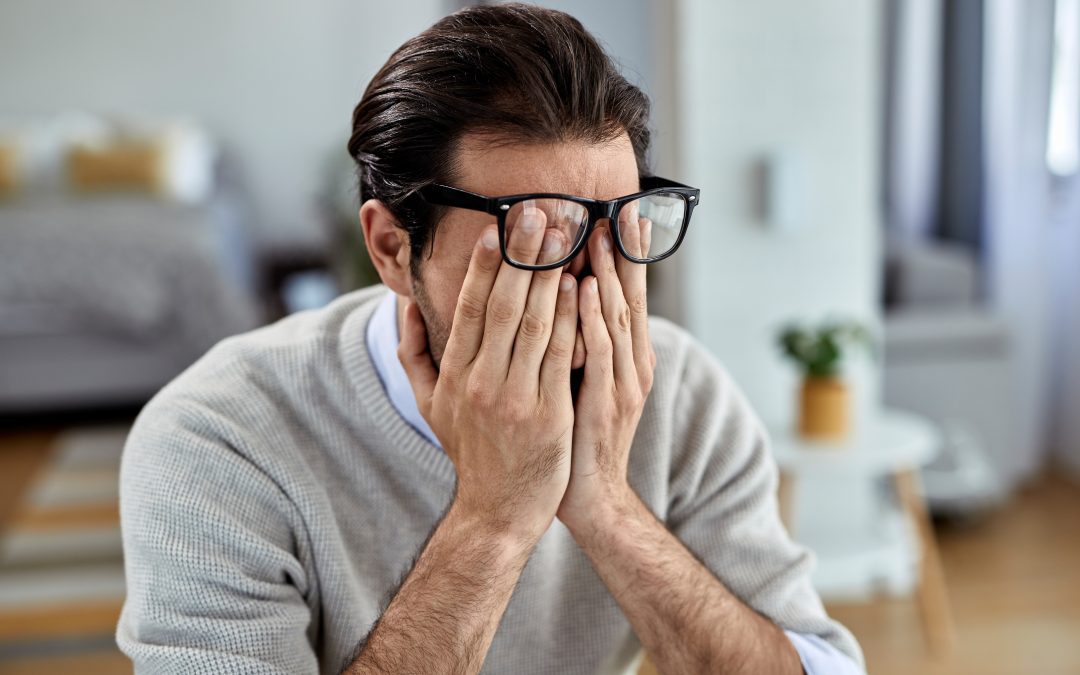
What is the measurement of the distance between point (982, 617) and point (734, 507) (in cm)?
164

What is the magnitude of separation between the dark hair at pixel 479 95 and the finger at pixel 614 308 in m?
0.11

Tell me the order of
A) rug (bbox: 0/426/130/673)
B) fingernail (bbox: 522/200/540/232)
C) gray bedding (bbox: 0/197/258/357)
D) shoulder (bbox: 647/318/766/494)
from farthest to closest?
gray bedding (bbox: 0/197/258/357)
rug (bbox: 0/426/130/673)
shoulder (bbox: 647/318/766/494)
fingernail (bbox: 522/200/540/232)

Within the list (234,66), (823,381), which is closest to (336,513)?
(823,381)

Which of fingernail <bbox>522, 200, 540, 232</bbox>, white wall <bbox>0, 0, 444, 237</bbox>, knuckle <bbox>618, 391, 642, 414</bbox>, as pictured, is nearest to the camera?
fingernail <bbox>522, 200, 540, 232</bbox>

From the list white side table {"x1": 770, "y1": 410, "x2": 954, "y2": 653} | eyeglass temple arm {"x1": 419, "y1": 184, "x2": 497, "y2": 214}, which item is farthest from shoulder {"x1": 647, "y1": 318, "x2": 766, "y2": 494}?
white side table {"x1": 770, "y1": 410, "x2": 954, "y2": 653}

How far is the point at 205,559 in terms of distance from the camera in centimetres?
96

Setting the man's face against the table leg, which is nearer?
the man's face

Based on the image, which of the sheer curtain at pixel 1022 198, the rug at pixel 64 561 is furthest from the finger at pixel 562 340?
the sheer curtain at pixel 1022 198

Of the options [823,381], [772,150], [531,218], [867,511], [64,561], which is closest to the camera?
[531,218]

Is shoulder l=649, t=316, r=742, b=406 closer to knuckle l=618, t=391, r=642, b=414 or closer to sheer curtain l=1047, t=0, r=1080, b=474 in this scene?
knuckle l=618, t=391, r=642, b=414

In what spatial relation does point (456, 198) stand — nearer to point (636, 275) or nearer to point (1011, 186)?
point (636, 275)

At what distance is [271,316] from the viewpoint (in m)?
5.39

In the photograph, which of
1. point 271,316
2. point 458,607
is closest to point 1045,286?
point 458,607

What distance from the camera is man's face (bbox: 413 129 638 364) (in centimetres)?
96
